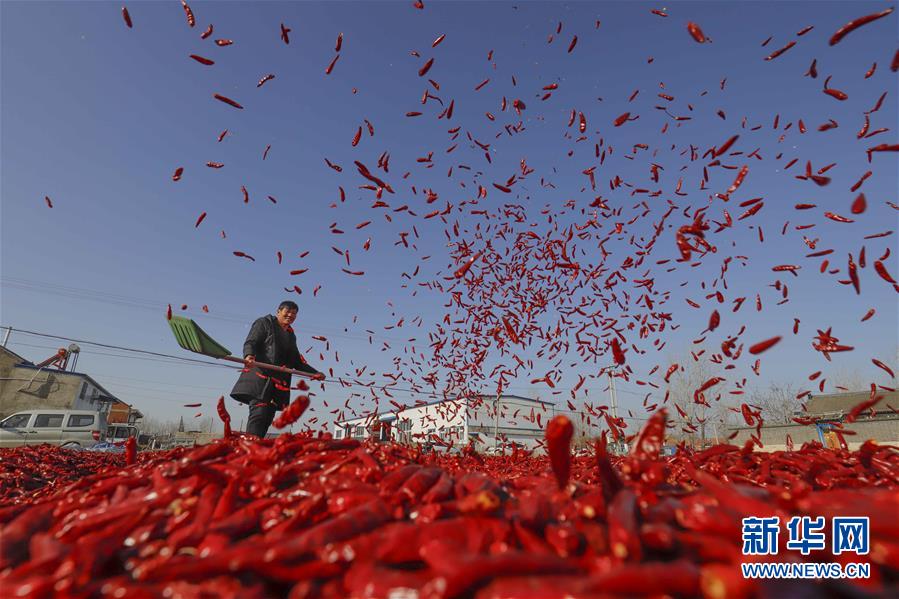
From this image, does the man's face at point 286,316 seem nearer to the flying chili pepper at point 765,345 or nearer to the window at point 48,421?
the flying chili pepper at point 765,345

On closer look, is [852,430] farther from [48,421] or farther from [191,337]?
[48,421]

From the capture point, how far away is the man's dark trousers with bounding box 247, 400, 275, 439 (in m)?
6.56

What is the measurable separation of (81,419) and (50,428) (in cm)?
117

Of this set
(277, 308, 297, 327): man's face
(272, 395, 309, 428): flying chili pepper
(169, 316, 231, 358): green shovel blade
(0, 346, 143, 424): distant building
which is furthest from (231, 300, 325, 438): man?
(0, 346, 143, 424): distant building

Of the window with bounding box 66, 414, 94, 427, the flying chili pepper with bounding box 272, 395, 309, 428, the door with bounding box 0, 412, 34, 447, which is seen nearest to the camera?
the flying chili pepper with bounding box 272, 395, 309, 428

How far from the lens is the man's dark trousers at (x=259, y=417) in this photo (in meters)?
6.56

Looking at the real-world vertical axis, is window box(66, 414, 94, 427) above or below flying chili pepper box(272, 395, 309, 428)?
below

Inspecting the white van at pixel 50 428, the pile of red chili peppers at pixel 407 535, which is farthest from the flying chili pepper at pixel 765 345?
the white van at pixel 50 428

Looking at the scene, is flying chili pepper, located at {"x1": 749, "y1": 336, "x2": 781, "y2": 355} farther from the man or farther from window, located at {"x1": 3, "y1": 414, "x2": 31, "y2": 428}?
window, located at {"x1": 3, "y1": 414, "x2": 31, "y2": 428}

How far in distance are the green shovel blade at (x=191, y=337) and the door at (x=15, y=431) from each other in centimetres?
1621

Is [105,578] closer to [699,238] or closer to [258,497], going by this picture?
[258,497]

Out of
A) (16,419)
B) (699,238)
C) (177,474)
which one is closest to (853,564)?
(177,474)

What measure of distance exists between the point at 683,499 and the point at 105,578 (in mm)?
2368

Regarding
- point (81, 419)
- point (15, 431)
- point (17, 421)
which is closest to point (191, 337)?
point (15, 431)
